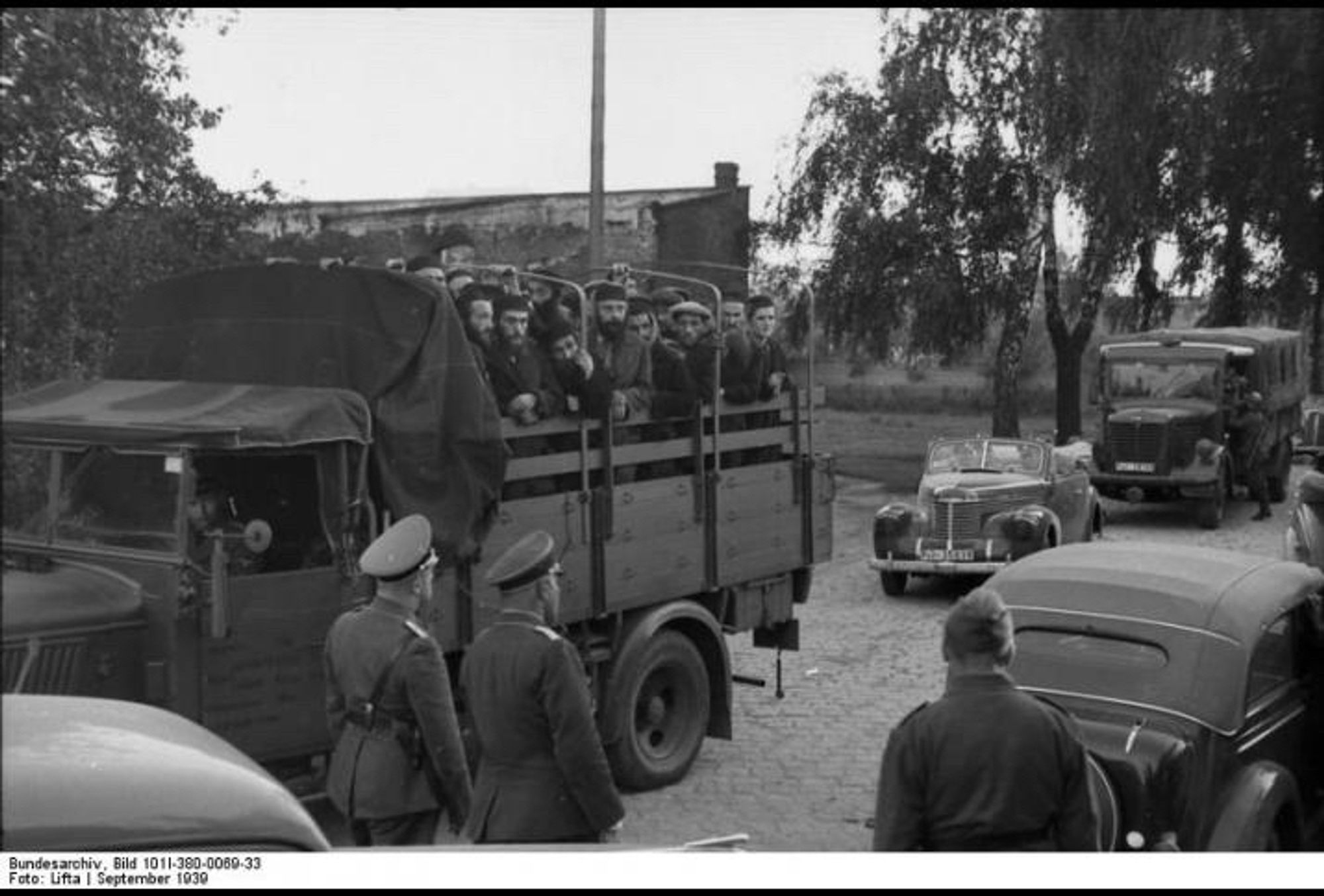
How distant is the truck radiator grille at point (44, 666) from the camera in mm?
5547

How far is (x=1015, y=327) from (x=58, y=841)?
61.1 feet

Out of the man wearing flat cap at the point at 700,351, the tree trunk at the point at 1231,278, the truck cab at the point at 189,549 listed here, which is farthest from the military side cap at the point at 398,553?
the tree trunk at the point at 1231,278

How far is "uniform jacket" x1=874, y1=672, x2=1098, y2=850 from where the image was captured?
3.89 metres

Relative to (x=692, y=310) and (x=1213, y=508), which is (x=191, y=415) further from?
(x=1213, y=508)

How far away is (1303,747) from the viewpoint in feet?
20.3

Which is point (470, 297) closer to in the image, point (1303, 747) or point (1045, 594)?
point (1045, 594)

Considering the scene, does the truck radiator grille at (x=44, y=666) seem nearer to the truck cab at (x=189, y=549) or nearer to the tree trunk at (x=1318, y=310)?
the truck cab at (x=189, y=549)

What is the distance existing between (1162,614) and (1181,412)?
587 inches

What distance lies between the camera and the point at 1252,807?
535cm

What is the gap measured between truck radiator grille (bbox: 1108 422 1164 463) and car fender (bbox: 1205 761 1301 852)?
14451 millimetres

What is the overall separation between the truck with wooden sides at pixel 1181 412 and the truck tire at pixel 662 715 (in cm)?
1283

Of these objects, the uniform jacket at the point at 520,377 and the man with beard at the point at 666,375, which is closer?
the uniform jacket at the point at 520,377

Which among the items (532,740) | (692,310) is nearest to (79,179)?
(692,310)

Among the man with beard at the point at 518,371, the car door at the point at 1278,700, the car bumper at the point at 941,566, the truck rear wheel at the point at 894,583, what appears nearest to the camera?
the car door at the point at 1278,700
